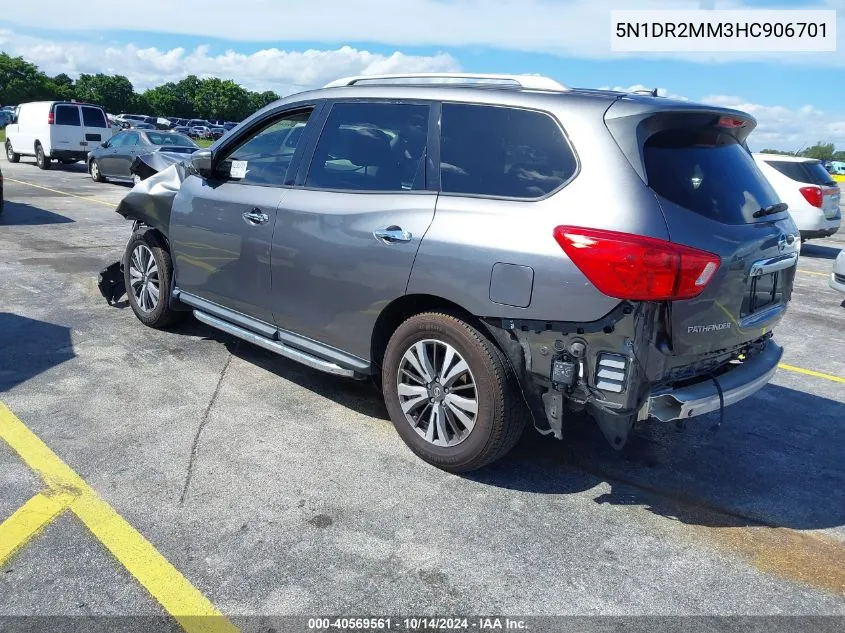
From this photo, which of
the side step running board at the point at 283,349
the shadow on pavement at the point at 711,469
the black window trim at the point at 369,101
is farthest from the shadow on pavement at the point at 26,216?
the shadow on pavement at the point at 711,469

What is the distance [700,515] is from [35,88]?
330ft

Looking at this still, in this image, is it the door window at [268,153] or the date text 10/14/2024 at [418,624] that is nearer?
the date text 10/14/2024 at [418,624]

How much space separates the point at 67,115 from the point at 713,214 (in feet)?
73.1

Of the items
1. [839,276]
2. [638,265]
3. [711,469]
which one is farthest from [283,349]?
[839,276]

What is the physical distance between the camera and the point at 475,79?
4.03 metres

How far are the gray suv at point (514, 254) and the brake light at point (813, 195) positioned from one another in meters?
9.87

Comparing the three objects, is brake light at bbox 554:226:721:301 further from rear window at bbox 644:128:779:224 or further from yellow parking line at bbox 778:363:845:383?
yellow parking line at bbox 778:363:845:383

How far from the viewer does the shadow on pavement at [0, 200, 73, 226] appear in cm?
1152

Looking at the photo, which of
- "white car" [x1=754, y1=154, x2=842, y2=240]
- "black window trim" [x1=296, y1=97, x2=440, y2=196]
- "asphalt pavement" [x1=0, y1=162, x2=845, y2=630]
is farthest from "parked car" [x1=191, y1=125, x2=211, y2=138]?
"black window trim" [x1=296, y1=97, x2=440, y2=196]

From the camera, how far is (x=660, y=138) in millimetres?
3449

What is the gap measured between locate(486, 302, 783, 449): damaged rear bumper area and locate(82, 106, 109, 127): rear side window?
21.9 metres

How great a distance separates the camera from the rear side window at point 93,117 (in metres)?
21.9

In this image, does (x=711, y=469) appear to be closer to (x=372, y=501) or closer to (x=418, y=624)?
(x=372, y=501)

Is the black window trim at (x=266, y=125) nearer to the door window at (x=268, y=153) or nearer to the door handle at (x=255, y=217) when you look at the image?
the door window at (x=268, y=153)
